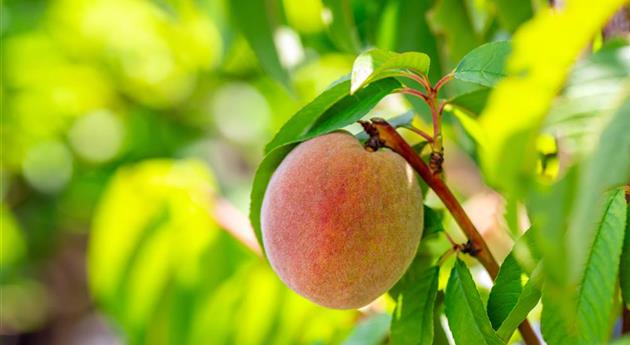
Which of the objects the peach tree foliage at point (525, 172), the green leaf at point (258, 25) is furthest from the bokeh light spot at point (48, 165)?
the peach tree foliage at point (525, 172)

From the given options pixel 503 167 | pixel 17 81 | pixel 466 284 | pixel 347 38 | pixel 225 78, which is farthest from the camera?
pixel 225 78

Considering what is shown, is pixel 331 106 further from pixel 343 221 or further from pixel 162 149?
pixel 162 149

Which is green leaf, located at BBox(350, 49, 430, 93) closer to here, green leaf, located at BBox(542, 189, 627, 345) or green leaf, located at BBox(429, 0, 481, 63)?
green leaf, located at BBox(542, 189, 627, 345)

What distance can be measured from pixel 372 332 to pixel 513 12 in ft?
0.90

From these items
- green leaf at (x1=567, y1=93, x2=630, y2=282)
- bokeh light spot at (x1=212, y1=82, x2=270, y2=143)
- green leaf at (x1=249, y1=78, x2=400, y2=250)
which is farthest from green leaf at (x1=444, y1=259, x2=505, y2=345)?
bokeh light spot at (x1=212, y1=82, x2=270, y2=143)

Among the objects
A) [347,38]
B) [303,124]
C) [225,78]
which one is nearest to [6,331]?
[225,78]

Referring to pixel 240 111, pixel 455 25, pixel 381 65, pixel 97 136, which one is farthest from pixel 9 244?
pixel 381 65

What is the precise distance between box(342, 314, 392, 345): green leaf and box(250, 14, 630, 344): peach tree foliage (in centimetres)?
10

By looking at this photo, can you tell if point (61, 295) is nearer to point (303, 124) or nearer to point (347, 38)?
point (347, 38)

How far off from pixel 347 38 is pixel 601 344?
428mm

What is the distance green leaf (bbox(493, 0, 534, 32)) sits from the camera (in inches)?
29.0

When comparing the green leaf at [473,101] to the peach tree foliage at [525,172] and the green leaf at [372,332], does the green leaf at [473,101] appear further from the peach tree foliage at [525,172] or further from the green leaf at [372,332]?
the green leaf at [372,332]

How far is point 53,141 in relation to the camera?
1.96 meters

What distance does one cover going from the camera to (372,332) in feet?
2.34
